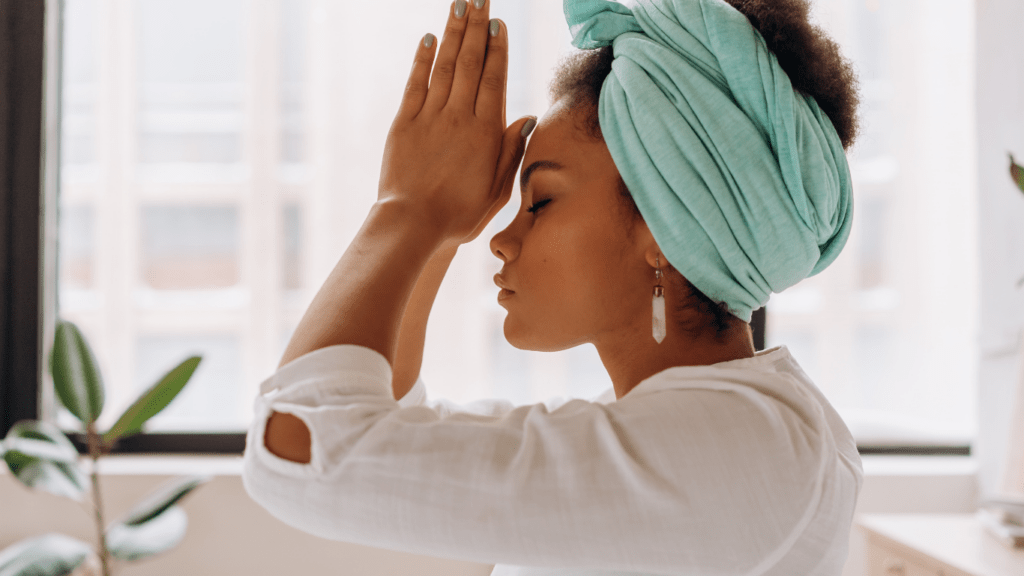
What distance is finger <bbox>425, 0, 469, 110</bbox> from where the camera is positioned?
0.67 metres

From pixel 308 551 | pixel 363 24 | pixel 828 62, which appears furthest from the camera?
pixel 363 24

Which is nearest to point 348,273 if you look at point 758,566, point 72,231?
point 758,566

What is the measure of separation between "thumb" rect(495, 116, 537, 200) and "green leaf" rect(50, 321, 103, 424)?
3.83ft

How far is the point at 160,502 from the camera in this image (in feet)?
4.77

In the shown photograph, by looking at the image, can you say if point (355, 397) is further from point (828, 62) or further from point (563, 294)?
point (828, 62)

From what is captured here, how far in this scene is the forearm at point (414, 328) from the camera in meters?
0.86

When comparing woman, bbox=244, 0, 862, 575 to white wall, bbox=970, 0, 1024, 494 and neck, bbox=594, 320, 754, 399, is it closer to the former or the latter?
neck, bbox=594, 320, 754, 399

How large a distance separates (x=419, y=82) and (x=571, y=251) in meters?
0.23

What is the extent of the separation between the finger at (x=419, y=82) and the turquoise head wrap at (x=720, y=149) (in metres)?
0.18

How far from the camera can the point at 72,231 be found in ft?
6.65

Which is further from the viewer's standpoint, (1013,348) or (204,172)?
(204,172)

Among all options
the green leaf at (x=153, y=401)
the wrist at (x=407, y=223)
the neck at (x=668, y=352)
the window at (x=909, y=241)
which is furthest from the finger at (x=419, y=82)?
the window at (x=909, y=241)

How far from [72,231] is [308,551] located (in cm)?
117

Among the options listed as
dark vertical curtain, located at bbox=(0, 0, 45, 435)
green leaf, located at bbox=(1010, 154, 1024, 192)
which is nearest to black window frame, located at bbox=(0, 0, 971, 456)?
dark vertical curtain, located at bbox=(0, 0, 45, 435)
